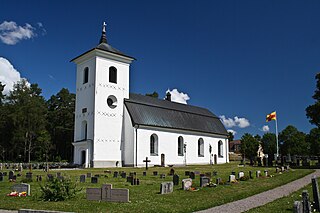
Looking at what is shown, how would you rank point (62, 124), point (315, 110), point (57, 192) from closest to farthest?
point (57, 192) < point (315, 110) < point (62, 124)

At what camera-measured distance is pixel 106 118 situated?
37.0m

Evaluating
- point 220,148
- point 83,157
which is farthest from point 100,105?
point 220,148

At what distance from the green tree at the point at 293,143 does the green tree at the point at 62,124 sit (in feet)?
158

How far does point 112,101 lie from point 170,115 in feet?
31.1

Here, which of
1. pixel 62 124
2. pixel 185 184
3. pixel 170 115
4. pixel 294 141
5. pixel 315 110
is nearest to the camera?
pixel 185 184

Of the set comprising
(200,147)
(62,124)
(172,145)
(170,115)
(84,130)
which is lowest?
(200,147)

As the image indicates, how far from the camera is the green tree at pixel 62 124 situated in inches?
2269

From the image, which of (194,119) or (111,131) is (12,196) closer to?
(111,131)

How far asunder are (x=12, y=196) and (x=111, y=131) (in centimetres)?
2532

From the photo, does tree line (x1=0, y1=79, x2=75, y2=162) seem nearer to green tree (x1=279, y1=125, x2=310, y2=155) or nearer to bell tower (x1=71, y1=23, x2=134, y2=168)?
bell tower (x1=71, y1=23, x2=134, y2=168)

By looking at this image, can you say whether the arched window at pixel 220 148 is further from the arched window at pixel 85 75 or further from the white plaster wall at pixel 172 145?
the arched window at pixel 85 75

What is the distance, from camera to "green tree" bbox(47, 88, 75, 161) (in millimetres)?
57625

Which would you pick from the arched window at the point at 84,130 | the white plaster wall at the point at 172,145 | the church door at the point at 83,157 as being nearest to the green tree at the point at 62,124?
the arched window at the point at 84,130

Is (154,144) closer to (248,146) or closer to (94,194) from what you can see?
(248,146)
